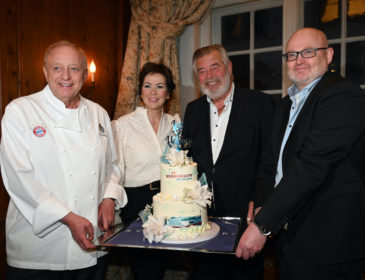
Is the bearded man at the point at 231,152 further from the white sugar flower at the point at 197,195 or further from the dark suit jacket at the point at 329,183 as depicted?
the dark suit jacket at the point at 329,183

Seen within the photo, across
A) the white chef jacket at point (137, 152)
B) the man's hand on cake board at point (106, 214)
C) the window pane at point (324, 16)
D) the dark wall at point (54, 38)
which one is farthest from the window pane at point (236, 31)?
the man's hand on cake board at point (106, 214)

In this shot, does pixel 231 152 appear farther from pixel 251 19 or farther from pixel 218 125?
pixel 251 19

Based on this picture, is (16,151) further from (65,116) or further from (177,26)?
(177,26)

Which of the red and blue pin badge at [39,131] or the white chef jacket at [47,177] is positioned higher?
the red and blue pin badge at [39,131]

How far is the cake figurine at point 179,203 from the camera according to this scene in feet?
5.90

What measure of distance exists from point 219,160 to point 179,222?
0.61 meters

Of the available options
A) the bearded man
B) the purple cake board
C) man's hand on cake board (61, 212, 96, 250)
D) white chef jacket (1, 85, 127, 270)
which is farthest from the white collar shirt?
man's hand on cake board (61, 212, 96, 250)

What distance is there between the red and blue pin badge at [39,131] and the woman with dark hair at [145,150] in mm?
740

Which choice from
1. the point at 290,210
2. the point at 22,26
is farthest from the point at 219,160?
the point at 22,26

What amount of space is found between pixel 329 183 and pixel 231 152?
78cm

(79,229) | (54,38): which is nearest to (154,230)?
(79,229)

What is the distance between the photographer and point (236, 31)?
3885 mm

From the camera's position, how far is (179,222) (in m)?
1.82

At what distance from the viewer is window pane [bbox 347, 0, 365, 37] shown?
3.17 metres
